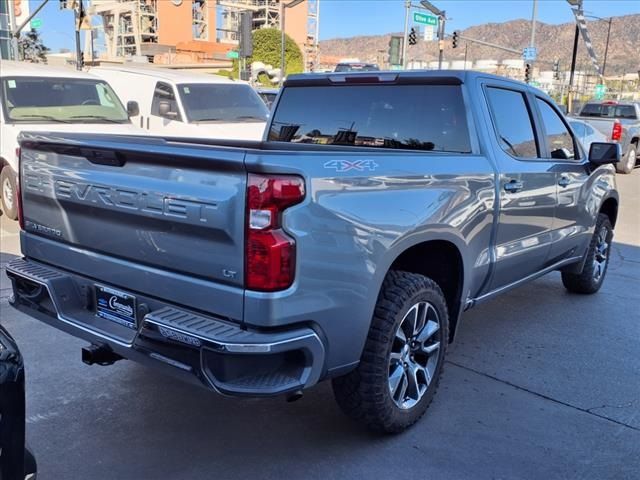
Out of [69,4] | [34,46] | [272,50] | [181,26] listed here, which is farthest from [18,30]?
[181,26]

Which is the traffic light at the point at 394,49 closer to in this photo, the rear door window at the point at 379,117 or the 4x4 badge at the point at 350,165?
the rear door window at the point at 379,117

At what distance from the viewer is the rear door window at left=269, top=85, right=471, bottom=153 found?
4059 millimetres

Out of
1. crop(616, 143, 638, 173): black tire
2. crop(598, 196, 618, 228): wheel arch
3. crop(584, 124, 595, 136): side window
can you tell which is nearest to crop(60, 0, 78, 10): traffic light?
crop(584, 124, 595, 136): side window

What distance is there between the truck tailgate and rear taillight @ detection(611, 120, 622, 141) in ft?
49.0

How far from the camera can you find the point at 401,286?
10.6 ft

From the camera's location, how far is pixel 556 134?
5.03 meters

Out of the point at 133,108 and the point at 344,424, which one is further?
the point at 133,108

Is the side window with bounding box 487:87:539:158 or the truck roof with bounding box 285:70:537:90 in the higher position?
the truck roof with bounding box 285:70:537:90

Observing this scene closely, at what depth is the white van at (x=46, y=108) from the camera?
8.23m

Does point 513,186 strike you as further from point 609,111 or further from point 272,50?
point 272,50

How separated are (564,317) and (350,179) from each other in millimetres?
3477

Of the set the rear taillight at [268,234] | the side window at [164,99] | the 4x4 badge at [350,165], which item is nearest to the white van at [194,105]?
the side window at [164,99]

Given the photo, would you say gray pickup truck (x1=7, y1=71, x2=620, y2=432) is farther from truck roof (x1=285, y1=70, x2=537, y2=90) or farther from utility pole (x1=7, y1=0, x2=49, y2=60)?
utility pole (x1=7, y1=0, x2=49, y2=60)

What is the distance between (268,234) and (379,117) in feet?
6.67
